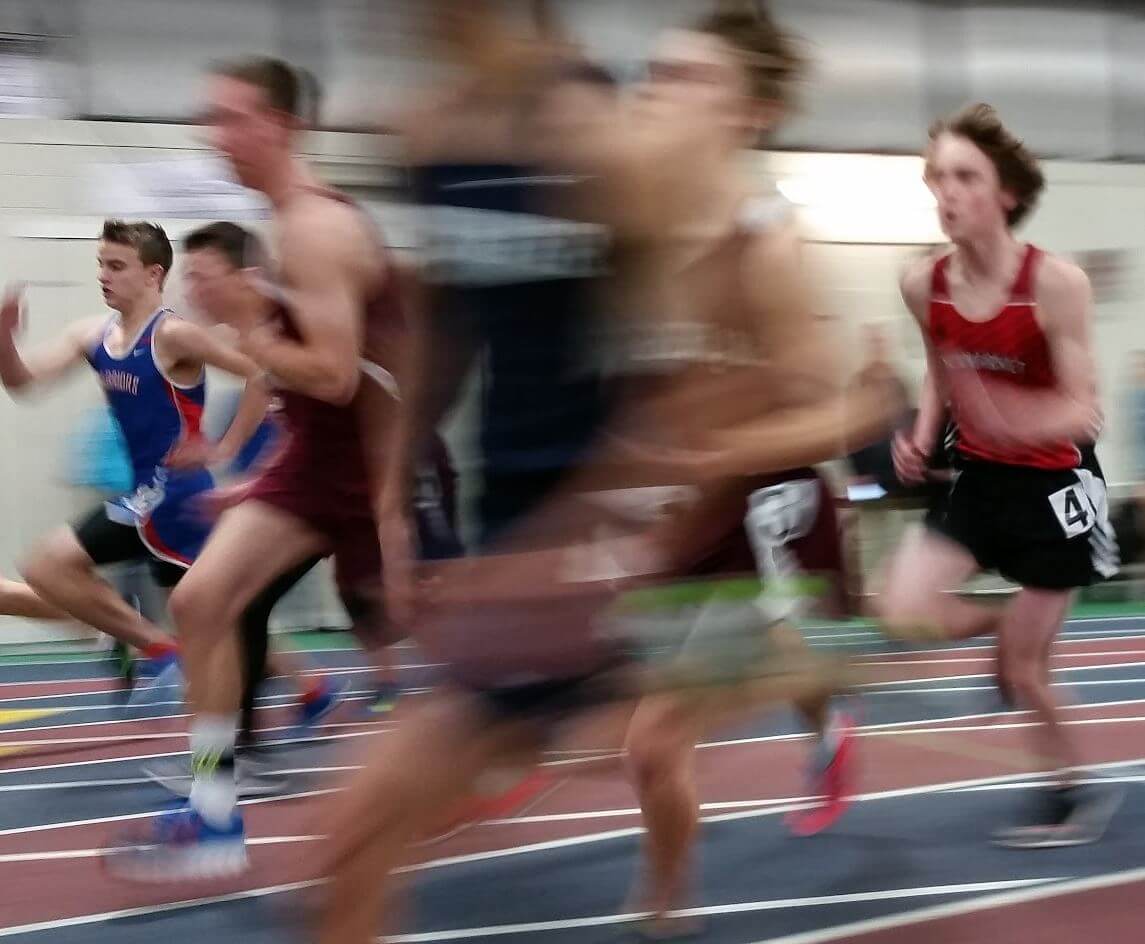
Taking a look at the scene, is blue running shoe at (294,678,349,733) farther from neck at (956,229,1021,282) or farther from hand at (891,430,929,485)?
neck at (956,229,1021,282)

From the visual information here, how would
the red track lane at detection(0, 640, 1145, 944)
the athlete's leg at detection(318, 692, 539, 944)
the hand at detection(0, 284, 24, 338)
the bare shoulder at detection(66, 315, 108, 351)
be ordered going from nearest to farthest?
the athlete's leg at detection(318, 692, 539, 944) < the red track lane at detection(0, 640, 1145, 944) < the hand at detection(0, 284, 24, 338) < the bare shoulder at detection(66, 315, 108, 351)

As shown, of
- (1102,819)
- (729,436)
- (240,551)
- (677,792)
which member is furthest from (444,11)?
(1102,819)

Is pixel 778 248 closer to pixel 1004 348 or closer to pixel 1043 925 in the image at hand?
pixel 1004 348

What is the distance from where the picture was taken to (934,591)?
401cm

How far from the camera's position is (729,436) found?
2.20 meters

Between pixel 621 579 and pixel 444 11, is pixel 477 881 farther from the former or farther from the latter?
pixel 444 11

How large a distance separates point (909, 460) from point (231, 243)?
6.19 ft

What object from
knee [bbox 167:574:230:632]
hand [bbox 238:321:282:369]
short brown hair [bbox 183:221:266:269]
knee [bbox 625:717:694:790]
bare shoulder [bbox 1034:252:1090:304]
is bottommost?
knee [bbox 625:717:694:790]

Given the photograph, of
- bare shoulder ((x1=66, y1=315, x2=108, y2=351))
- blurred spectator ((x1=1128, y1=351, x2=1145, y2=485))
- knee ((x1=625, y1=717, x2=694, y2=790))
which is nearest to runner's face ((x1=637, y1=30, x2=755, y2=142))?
knee ((x1=625, y1=717, x2=694, y2=790))

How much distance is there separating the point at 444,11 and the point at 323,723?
505 cm

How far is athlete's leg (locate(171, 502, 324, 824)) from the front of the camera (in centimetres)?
388

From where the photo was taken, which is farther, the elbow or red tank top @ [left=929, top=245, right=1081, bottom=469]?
red tank top @ [left=929, top=245, right=1081, bottom=469]

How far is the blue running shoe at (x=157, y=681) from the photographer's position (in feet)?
19.7

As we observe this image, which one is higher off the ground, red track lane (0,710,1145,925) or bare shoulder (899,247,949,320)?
bare shoulder (899,247,949,320)
